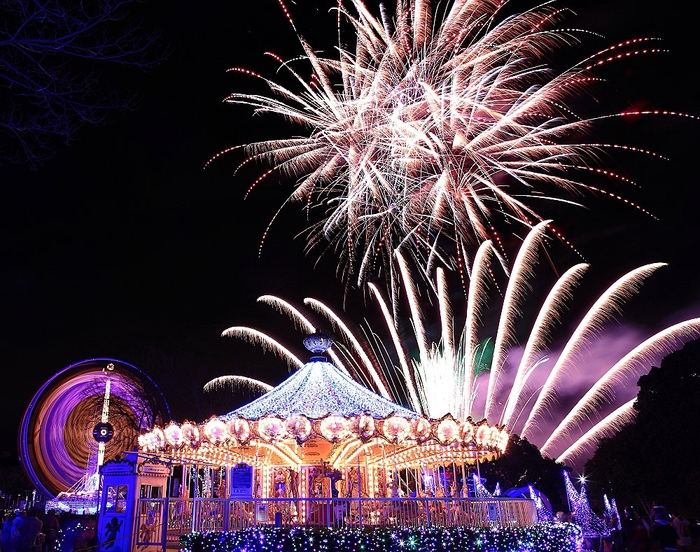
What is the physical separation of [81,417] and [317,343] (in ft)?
67.7

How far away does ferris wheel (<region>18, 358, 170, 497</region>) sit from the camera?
1136 inches

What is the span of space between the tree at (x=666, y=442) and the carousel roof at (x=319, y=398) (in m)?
23.3

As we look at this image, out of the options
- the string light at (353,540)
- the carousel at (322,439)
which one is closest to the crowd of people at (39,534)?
the string light at (353,540)

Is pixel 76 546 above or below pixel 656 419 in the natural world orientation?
below

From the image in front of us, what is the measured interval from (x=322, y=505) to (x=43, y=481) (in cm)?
2208

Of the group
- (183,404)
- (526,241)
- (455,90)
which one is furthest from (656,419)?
(455,90)

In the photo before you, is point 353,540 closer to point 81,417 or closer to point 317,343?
point 317,343

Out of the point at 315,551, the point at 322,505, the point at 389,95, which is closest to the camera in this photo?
the point at 315,551

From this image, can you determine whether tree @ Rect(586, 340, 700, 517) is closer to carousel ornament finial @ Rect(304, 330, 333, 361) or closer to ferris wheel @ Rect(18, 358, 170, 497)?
carousel ornament finial @ Rect(304, 330, 333, 361)

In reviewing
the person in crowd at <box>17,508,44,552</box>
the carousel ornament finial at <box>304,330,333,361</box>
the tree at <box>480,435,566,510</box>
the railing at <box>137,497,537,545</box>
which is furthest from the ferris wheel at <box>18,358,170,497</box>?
the tree at <box>480,435,566,510</box>

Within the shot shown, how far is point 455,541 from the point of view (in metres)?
11.3

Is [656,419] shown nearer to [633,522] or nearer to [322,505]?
[633,522]

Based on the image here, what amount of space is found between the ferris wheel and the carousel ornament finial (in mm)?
15577

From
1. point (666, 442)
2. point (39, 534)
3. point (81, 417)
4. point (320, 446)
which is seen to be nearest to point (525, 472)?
point (666, 442)
